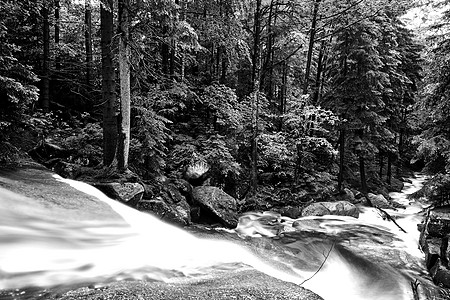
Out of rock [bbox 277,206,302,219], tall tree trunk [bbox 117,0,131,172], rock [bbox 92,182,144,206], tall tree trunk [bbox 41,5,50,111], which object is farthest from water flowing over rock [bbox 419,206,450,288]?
tall tree trunk [bbox 41,5,50,111]

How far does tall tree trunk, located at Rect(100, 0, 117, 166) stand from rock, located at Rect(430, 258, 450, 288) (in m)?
8.96

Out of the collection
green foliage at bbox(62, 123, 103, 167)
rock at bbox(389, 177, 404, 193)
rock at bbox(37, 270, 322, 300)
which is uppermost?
green foliage at bbox(62, 123, 103, 167)

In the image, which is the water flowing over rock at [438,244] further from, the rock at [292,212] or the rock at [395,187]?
the rock at [395,187]

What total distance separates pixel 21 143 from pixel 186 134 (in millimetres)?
6605

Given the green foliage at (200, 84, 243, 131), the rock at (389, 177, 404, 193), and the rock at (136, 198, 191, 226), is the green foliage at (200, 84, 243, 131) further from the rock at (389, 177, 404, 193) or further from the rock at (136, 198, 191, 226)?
the rock at (389, 177, 404, 193)

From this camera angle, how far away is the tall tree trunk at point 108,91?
841 centimetres

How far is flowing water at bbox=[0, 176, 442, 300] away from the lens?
369cm

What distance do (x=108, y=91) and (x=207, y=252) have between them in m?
5.63

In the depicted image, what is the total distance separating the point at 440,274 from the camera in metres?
6.32

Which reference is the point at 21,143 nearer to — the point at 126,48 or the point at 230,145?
the point at 126,48

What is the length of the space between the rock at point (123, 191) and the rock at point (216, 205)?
2630 millimetres

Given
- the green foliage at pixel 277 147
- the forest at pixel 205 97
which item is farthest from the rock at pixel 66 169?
the green foliage at pixel 277 147

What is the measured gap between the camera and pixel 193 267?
4.79 m

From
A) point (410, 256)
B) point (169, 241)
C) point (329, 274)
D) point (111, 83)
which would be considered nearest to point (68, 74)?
point (111, 83)
